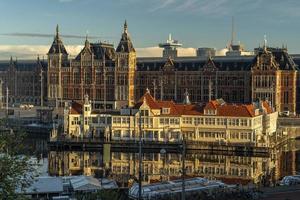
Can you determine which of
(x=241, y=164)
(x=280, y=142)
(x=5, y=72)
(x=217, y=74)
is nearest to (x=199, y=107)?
(x=280, y=142)

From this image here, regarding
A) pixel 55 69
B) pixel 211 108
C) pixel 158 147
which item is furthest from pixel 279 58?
pixel 55 69

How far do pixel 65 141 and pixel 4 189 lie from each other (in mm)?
55673

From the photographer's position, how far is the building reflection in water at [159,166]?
49.0 metres

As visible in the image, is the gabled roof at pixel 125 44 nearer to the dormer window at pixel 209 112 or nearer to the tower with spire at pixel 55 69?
the tower with spire at pixel 55 69

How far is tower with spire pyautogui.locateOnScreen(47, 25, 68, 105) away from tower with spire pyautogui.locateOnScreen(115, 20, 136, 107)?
12.7m

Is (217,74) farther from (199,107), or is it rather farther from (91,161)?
(91,161)

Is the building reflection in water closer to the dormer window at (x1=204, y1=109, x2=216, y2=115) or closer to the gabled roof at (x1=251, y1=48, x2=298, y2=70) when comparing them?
the dormer window at (x1=204, y1=109, x2=216, y2=115)

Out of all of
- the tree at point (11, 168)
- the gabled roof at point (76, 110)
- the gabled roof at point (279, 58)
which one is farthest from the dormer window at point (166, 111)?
the tree at point (11, 168)

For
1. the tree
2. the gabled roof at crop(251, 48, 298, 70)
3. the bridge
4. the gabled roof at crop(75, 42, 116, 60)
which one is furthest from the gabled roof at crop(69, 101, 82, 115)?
the tree

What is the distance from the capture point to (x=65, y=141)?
72000 millimetres

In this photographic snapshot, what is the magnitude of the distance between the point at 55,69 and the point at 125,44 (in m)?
15.7

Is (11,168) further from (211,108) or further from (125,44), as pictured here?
(125,44)

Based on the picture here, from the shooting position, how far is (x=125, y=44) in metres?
109

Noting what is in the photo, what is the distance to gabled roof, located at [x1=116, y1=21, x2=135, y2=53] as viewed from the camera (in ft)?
355
